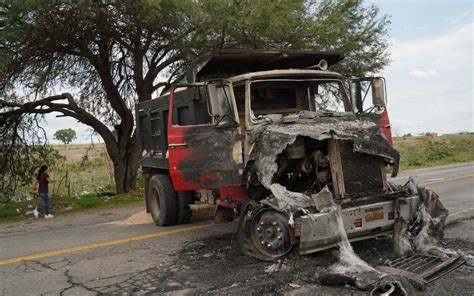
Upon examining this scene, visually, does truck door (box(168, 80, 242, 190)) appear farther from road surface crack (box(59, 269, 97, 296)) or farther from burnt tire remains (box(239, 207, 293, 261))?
road surface crack (box(59, 269, 97, 296))

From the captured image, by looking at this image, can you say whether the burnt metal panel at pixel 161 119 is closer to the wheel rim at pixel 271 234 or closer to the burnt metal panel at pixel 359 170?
the wheel rim at pixel 271 234

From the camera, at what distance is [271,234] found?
5484 millimetres

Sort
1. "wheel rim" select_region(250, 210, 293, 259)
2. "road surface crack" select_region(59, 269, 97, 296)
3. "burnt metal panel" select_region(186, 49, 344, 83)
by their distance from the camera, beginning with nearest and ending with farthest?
"road surface crack" select_region(59, 269, 97, 296), "wheel rim" select_region(250, 210, 293, 259), "burnt metal panel" select_region(186, 49, 344, 83)

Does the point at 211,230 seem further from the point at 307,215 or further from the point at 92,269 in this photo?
the point at 307,215

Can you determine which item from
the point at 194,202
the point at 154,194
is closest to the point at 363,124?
the point at 194,202

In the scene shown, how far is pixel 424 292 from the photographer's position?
4.34 m

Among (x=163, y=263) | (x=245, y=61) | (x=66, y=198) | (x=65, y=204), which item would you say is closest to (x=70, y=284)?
(x=163, y=263)

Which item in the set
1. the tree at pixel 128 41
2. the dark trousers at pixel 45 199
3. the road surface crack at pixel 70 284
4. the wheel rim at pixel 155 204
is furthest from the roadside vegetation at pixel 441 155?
the road surface crack at pixel 70 284

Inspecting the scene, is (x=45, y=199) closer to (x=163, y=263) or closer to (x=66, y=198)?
(x=66, y=198)

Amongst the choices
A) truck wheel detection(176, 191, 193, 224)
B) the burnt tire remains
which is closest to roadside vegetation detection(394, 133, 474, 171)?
truck wheel detection(176, 191, 193, 224)

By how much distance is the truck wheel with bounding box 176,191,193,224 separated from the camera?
27.6 ft

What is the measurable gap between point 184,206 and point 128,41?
24.6 feet

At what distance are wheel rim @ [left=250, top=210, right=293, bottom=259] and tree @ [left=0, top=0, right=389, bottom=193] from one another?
7.66 meters

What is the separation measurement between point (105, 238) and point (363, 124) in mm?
4772
